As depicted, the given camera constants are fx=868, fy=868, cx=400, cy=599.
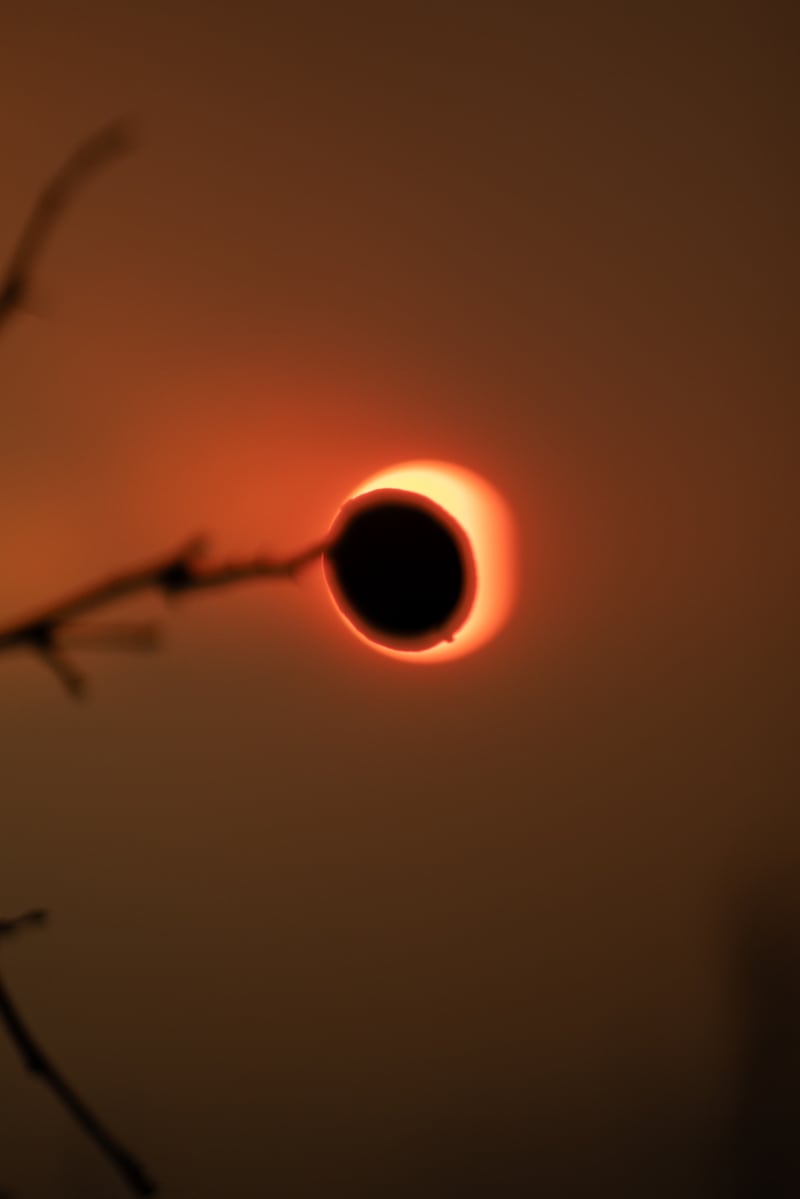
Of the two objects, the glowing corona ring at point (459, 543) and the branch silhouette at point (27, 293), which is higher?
the branch silhouette at point (27, 293)

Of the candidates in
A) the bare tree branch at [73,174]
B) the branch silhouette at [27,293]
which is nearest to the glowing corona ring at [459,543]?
the branch silhouette at [27,293]

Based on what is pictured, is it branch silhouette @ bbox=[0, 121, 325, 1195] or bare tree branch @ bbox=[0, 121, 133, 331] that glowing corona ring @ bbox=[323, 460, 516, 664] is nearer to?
branch silhouette @ bbox=[0, 121, 325, 1195]

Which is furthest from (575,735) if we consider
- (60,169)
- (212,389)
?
(60,169)

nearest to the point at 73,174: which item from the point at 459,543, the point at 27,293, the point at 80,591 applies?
the point at 27,293

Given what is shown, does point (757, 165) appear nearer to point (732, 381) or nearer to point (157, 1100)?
point (732, 381)

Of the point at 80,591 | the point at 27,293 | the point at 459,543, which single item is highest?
the point at 27,293

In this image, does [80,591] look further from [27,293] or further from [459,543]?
[459,543]

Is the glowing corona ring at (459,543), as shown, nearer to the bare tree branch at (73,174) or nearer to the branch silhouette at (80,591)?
the branch silhouette at (80,591)

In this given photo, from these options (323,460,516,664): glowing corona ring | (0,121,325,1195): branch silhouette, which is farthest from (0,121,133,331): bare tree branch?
(323,460,516,664): glowing corona ring
